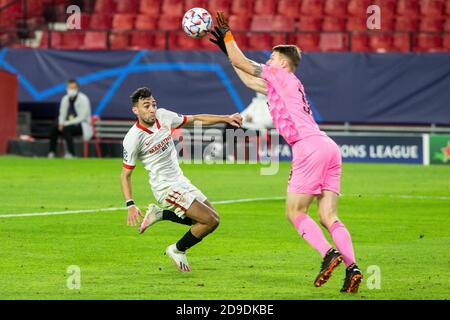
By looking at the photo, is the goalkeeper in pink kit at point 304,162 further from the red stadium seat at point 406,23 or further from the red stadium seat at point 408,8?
the red stadium seat at point 408,8

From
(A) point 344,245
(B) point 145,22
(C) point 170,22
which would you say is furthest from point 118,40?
(A) point 344,245

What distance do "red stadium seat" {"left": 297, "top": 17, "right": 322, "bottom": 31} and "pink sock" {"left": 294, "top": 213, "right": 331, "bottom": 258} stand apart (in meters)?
21.6

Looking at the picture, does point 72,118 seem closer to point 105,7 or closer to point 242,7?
point 105,7

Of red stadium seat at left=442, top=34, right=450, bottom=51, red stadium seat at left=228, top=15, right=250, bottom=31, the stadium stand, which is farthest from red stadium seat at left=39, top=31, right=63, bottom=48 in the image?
red stadium seat at left=442, top=34, right=450, bottom=51

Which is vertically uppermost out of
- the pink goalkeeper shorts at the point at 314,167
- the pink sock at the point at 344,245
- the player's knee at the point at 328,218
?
the pink goalkeeper shorts at the point at 314,167

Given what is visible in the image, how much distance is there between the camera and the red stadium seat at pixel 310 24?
31.3 meters

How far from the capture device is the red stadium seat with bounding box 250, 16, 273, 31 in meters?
31.6

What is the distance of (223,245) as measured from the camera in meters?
13.5

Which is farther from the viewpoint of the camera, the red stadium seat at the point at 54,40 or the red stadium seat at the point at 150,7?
the red stadium seat at the point at 150,7

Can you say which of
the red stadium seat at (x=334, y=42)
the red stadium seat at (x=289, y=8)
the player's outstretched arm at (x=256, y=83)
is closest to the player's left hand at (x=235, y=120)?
the player's outstretched arm at (x=256, y=83)

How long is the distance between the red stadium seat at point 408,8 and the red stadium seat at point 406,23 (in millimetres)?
265

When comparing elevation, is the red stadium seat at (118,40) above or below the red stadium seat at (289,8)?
below
